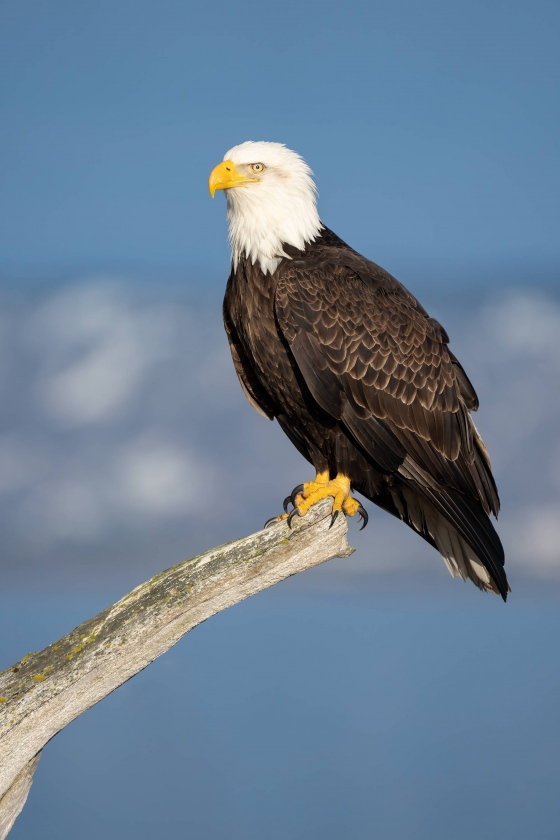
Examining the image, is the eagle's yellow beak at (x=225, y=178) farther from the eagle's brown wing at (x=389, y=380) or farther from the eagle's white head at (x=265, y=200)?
the eagle's brown wing at (x=389, y=380)

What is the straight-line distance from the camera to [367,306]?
601 cm

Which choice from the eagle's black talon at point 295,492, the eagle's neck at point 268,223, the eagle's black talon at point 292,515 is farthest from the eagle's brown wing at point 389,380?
the eagle's black talon at point 292,515

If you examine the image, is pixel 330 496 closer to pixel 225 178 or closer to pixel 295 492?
pixel 295 492

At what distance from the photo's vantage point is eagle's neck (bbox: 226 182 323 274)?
612 centimetres

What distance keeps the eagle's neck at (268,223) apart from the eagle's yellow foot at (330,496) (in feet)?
4.63

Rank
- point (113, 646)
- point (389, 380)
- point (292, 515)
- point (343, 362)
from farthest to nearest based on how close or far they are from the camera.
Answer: point (389, 380) < point (343, 362) < point (292, 515) < point (113, 646)

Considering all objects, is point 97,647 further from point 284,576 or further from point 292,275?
point 292,275

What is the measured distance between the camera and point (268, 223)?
6.14m

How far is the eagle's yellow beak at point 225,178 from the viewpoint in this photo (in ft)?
20.0

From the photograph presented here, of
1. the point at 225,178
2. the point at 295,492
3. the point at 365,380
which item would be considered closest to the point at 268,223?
the point at 225,178

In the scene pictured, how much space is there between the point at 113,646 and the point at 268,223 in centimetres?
285

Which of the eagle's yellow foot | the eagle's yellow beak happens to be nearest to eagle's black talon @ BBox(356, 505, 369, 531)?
the eagle's yellow foot

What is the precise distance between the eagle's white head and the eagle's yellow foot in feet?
4.64

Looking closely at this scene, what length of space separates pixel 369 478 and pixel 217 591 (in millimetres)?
1427
